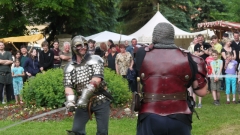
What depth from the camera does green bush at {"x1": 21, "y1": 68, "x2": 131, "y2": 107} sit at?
12047 millimetres

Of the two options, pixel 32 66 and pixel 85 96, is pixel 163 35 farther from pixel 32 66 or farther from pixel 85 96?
pixel 32 66

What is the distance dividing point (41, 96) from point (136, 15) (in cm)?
2864

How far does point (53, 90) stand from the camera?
39.9ft

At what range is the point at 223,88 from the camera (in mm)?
15875

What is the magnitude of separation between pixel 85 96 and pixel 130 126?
4122 mm

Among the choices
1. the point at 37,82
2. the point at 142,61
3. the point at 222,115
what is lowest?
the point at 222,115

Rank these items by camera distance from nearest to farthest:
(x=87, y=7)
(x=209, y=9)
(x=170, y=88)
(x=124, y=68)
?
(x=170, y=88) → (x=124, y=68) → (x=87, y=7) → (x=209, y=9)

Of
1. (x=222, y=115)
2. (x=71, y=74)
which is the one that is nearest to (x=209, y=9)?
(x=222, y=115)

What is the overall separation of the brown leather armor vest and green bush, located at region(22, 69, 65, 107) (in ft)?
22.7

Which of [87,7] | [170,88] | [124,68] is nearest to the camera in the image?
[170,88]

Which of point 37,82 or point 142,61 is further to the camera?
point 37,82

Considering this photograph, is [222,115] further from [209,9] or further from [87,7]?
[209,9]

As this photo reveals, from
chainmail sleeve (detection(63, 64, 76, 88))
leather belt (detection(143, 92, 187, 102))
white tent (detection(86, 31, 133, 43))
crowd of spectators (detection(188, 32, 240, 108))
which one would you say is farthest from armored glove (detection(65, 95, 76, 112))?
white tent (detection(86, 31, 133, 43))

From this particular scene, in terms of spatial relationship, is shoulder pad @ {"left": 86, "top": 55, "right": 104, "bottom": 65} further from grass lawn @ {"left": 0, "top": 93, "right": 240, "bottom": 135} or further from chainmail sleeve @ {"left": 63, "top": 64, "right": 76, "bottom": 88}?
grass lawn @ {"left": 0, "top": 93, "right": 240, "bottom": 135}
